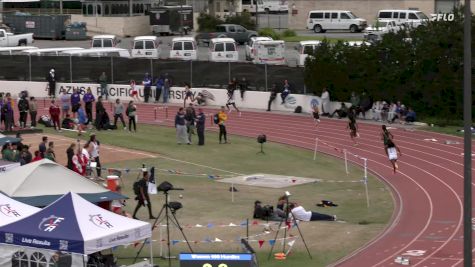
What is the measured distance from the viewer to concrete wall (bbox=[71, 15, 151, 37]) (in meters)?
92.4

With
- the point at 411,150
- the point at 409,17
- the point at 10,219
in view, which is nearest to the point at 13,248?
the point at 10,219

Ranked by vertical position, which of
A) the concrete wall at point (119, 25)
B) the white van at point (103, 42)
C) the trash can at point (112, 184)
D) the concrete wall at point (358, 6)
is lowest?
the trash can at point (112, 184)

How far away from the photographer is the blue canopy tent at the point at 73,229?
72.2ft

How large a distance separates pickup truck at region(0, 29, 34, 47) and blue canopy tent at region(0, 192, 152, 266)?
57941 mm

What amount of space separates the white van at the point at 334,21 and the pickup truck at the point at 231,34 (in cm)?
738

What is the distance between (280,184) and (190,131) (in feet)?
32.5

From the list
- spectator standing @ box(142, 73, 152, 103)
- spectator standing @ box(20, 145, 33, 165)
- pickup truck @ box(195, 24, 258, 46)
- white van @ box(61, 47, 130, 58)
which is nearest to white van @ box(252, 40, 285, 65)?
white van @ box(61, 47, 130, 58)

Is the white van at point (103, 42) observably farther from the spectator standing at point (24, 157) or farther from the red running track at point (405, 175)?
the spectator standing at point (24, 157)

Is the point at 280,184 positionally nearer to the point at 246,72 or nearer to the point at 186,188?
the point at 186,188

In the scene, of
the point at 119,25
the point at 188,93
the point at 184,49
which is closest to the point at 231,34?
the point at 119,25

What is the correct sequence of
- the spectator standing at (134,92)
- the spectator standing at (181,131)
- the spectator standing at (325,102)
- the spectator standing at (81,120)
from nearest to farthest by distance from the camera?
the spectator standing at (181,131) < the spectator standing at (81,120) < the spectator standing at (325,102) < the spectator standing at (134,92)

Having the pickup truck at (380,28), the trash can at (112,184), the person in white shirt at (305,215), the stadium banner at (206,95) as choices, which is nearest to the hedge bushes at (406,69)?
the stadium banner at (206,95)

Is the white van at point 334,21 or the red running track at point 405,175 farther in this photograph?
the white van at point 334,21

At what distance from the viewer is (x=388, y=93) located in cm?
5116
